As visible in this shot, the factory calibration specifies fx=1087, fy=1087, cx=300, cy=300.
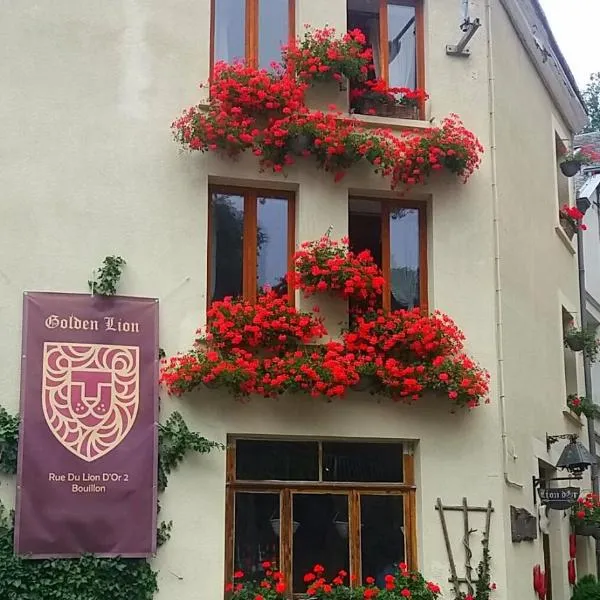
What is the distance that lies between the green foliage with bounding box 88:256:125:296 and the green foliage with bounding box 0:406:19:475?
164 centimetres

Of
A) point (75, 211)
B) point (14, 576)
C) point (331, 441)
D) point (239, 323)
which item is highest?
point (75, 211)

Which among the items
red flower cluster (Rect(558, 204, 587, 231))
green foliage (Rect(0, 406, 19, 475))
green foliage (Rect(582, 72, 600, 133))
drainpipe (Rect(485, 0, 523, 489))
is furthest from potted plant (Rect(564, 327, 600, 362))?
green foliage (Rect(582, 72, 600, 133))

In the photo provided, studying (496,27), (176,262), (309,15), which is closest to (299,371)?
(176,262)

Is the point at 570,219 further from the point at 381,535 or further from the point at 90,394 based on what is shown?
the point at 90,394

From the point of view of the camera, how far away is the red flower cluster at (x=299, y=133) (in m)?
12.1

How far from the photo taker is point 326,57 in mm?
12570

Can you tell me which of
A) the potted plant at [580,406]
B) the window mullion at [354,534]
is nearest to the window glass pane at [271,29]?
the window mullion at [354,534]

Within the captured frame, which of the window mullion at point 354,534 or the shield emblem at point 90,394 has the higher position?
the shield emblem at point 90,394

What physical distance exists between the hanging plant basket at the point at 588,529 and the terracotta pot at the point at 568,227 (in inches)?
172

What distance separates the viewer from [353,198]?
13.1 meters

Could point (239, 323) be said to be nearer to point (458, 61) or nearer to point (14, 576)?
point (14, 576)

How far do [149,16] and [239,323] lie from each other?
376 cm

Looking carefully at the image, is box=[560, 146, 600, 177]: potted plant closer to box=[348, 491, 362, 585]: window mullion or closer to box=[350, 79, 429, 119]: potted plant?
box=[350, 79, 429, 119]: potted plant

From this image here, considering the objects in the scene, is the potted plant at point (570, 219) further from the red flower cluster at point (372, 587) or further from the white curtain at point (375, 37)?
the red flower cluster at point (372, 587)
